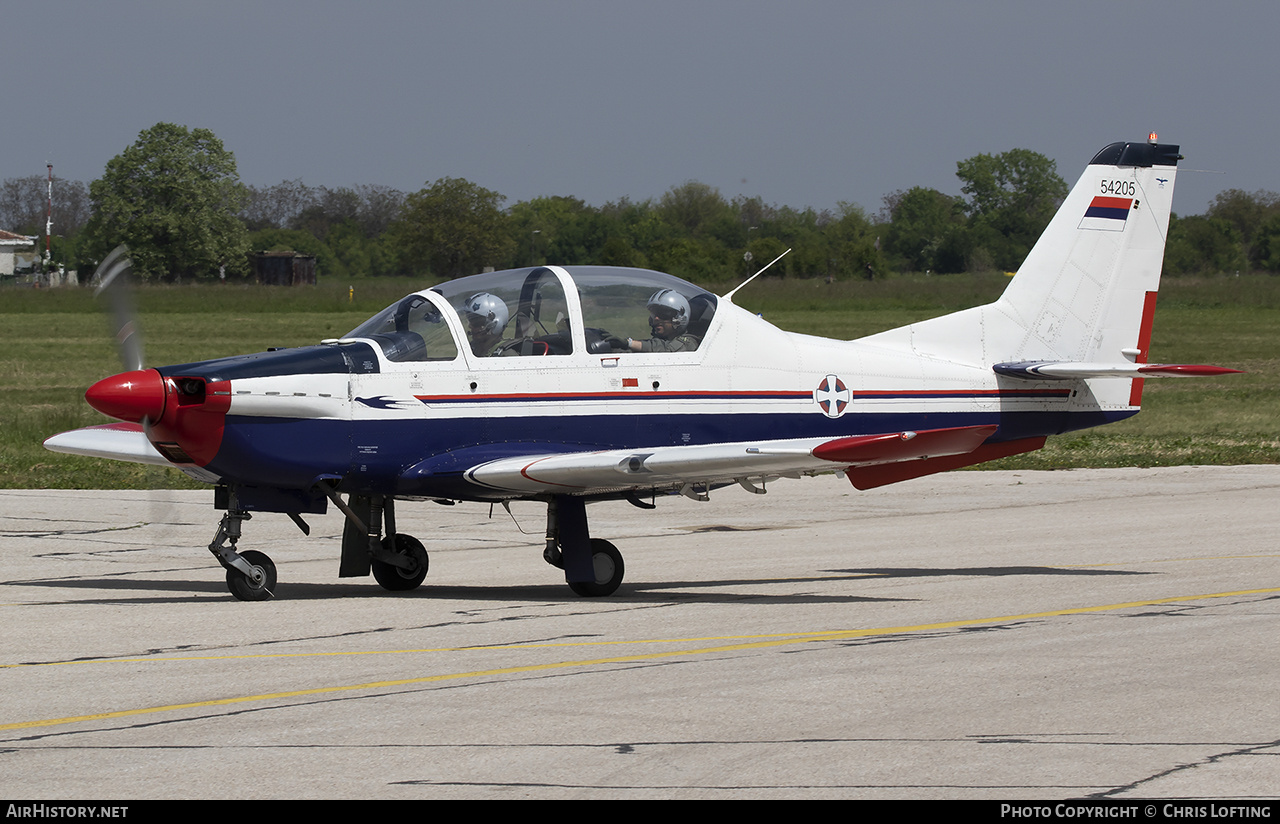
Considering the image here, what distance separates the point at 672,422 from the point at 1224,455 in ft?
44.3

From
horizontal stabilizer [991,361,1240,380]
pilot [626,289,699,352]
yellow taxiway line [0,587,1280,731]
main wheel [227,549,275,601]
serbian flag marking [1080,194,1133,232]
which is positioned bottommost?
yellow taxiway line [0,587,1280,731]

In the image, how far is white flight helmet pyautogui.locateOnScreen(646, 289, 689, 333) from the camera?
1120cm

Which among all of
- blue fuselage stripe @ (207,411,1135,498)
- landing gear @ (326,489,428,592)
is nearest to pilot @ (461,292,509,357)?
blue fuselage stripe @ (207,411,1135,498)

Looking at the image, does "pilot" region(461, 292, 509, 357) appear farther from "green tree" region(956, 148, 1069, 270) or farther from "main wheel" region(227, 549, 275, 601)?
"green tree" region(956, 148, 1069, 270)

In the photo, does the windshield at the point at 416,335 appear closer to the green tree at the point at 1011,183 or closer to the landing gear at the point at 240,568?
the landing gear at the point at 240,568

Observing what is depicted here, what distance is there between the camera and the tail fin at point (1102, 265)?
12914 millimetres

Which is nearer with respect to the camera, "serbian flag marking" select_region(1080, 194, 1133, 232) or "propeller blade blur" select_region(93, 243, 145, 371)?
"propeller blade blur" select_region(93, 243, 145, 371)

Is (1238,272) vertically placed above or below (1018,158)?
below

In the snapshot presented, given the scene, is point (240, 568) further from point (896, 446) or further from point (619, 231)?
point (619, 231)

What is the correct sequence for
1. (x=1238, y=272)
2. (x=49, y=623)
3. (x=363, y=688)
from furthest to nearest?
1. (x=1238, y=272)
2. (x=49, y=623)
3. (x=363, y=688)

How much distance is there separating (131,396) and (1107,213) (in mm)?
8342

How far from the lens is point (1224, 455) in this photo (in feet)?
71.6

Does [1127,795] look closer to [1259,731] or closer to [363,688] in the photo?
[1259,731]

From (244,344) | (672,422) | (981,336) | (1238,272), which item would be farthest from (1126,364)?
(1238,272)
